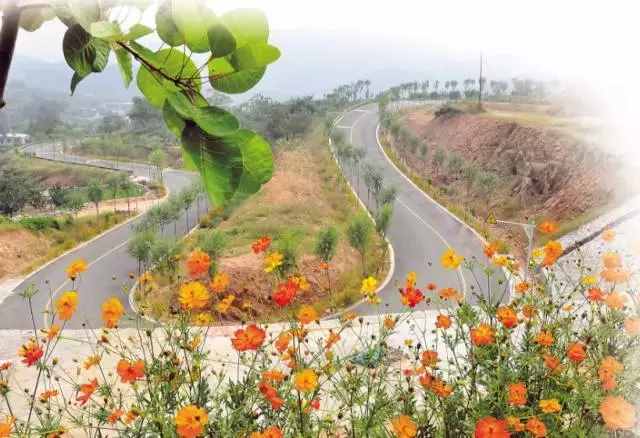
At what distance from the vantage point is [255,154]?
0.34 meters

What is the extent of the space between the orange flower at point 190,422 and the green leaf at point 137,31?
1380 mm

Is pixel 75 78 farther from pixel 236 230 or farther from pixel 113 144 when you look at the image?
pixel 113 144

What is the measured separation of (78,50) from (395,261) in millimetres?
12460

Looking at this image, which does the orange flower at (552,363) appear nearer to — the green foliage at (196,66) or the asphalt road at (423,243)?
the green foliage at (196,66)

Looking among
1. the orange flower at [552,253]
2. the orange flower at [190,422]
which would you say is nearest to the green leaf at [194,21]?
→ the orange flower at [190,422]

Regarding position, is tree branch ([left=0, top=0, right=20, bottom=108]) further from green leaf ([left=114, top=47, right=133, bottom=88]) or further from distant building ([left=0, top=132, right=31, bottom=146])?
distant building ([left=0, top=132, right=31, bottom=146])

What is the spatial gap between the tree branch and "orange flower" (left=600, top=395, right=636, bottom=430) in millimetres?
1840

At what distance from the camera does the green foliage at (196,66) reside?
11.5 inches

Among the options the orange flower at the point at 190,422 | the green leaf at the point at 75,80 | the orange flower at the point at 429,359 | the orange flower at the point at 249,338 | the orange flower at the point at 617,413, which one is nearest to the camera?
the green leaf at the point at 75,80

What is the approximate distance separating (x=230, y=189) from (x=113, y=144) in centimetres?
4203

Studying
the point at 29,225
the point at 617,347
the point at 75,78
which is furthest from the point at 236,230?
the point at 75,78

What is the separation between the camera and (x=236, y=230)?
14.0 metres

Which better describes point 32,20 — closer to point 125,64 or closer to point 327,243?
point 125,64

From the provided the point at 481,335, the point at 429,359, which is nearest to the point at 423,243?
the point at 429,359
